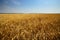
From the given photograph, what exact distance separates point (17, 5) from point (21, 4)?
57mm

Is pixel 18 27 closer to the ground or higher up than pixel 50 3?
closer to the ground

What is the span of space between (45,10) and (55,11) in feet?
0.46

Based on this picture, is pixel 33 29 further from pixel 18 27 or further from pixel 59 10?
pixel 59 10

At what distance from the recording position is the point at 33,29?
1289 millimetres

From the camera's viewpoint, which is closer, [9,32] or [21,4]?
[9,32]

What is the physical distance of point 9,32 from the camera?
49.2 inches

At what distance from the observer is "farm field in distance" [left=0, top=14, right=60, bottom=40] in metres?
1.22

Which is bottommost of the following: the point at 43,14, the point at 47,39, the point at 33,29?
the point at 47,39

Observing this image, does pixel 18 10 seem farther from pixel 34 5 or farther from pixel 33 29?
pixel 33 29

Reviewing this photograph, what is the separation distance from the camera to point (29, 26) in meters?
1.31

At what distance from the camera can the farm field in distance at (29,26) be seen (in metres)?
1.22

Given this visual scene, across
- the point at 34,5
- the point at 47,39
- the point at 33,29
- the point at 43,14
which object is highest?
the point at 34,5

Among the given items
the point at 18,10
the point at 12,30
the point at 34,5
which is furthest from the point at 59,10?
the point at 12,30

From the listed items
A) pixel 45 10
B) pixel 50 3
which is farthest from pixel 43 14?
pixel 50 3
